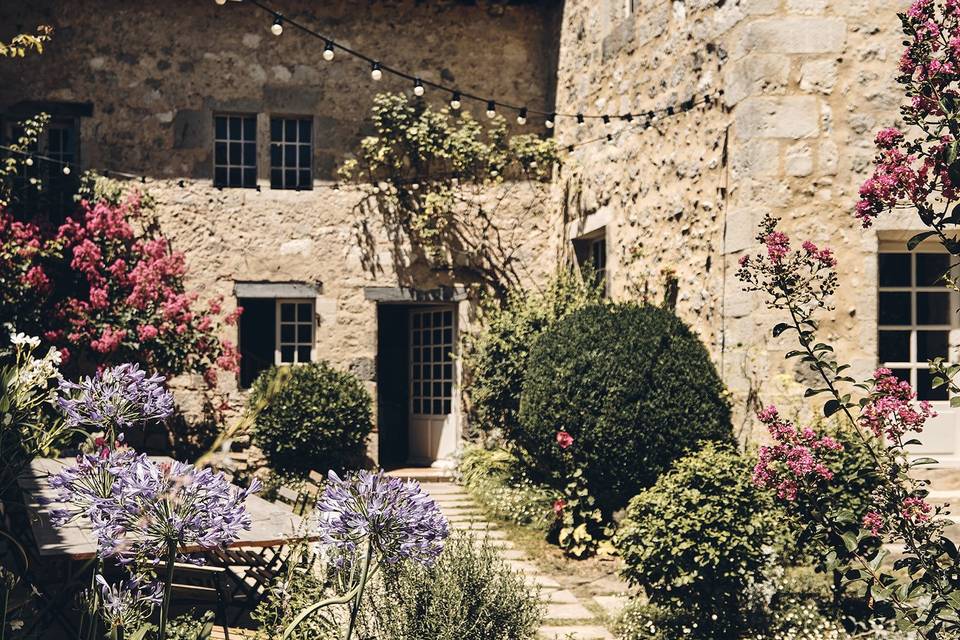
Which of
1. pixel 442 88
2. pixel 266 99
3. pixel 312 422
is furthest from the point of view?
pixel 266 99

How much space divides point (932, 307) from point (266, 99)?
7.11m

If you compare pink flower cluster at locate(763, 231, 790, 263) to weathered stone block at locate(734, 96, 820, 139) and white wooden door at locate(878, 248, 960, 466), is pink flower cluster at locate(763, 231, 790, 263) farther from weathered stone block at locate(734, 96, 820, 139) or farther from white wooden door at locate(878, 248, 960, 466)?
white wooden door at locate(878, 248, 960, 466)

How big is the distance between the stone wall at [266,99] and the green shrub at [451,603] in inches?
270

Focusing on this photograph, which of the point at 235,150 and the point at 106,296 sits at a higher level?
the point at 235,150

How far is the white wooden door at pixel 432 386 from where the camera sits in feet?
37.6

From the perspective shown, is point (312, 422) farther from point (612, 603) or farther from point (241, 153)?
point (612, 603)

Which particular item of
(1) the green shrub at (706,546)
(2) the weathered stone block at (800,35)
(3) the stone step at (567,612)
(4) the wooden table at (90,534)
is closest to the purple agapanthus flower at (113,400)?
(4) the wooden table at (90,534)

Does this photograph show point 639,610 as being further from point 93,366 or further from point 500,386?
point 93,366

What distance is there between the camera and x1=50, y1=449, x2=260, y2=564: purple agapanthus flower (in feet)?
5.84

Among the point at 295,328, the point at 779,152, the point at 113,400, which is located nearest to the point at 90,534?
the point at 113,400

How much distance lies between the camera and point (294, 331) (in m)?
11.0

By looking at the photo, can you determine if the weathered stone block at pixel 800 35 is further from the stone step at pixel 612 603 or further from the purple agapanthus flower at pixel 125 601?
the purple agapanthus flower at pixel 125 601

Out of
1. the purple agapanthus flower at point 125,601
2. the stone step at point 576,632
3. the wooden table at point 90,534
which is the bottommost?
the stone step at point 576,632

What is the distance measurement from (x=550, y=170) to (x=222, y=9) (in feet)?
13.2
